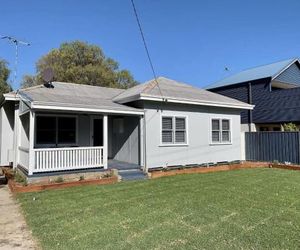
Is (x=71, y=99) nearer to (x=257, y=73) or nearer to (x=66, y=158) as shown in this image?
(x=66, y=158)

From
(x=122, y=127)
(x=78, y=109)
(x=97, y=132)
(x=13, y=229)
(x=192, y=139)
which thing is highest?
(x=78, y=109)

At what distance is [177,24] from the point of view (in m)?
12.7

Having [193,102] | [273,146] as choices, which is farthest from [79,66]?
[273,146]

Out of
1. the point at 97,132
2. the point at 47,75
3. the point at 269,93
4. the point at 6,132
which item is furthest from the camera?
the point at 269,93

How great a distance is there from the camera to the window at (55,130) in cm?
1258

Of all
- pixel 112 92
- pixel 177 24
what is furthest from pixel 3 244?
pixel 112 92

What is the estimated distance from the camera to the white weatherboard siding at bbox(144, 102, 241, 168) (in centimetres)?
1250

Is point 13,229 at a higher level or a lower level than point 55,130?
lower

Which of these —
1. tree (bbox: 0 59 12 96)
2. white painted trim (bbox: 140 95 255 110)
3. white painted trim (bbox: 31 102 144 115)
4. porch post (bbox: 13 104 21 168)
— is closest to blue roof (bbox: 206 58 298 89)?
white painted trim (bbox: 140 95 255 110)

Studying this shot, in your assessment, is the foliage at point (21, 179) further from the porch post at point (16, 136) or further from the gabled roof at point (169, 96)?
the gabled roof at point (169, 96)

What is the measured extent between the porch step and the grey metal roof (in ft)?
7.94

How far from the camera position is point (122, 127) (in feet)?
45.1

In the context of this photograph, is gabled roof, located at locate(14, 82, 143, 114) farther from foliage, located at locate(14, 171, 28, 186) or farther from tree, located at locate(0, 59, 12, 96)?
tree, located at locate(0, 59, 12, 96)

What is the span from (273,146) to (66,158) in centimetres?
1118
